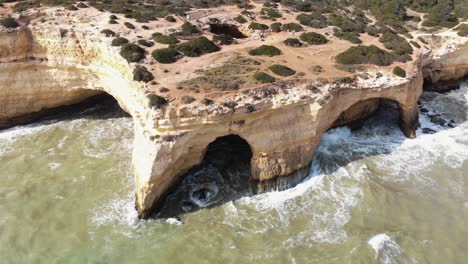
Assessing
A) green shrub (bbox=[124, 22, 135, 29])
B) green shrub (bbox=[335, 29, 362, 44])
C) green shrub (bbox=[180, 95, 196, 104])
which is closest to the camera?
green shrub (bbox=[180, 95, 196, 104])

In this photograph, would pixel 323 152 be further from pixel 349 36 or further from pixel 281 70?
pixel 349 36

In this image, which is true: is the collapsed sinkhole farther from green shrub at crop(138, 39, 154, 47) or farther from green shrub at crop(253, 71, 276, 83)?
green shrub at crop(253, 71, 276, 83)

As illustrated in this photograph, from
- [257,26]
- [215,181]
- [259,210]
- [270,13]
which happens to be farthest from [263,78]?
[270,13]

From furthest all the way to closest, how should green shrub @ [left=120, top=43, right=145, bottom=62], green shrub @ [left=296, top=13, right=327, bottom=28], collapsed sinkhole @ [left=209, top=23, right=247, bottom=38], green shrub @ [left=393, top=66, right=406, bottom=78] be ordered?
green shrub @ [left=296, top=13, right=327, bottom=28] → collapsed sinkhole @ [left=209, top=23, right=247, bottom=38] → green shrub @ [left=393, top=66, right=406, bottom=78] → green shrub @ [left=120, top=43, right=145, bottom=62]

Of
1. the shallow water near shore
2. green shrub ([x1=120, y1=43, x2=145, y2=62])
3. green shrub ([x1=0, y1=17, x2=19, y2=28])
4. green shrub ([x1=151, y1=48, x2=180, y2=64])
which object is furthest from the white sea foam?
green shrub ([x1=0, y1=17, x2=19, y2=28])

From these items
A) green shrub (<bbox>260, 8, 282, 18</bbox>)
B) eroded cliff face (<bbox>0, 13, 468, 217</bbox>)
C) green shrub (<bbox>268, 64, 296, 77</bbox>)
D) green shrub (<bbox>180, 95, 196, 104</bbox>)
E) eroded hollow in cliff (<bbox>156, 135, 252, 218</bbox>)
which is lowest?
eroded hollow in cliff (<bbox>156, 135, 252, 218</bbox>)

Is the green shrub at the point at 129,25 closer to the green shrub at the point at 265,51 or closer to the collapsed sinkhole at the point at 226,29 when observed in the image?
the collapsed sinkhole at the point at 226,29

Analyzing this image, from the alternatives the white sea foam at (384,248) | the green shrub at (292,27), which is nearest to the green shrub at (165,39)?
the green shrub at (292,27)
